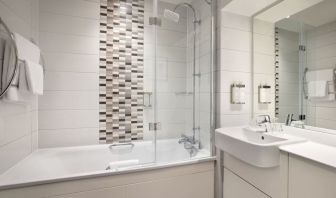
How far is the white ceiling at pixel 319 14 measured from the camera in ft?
4.09

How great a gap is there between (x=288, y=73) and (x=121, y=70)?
6.36 ft

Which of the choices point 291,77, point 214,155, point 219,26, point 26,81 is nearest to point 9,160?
point 26,81

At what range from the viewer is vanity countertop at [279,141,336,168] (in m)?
0.88

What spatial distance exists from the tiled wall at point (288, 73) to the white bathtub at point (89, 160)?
0.90 meters

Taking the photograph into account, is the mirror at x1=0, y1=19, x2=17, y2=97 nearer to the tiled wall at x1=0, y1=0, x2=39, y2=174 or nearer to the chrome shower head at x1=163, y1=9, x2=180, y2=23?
the tiled wall at x1=0, y1=0, x2=39, y2=174

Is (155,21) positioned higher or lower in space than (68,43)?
higher

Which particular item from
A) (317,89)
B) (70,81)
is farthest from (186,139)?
(70,81)

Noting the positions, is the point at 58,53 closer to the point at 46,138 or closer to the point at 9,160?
the point at 46,138

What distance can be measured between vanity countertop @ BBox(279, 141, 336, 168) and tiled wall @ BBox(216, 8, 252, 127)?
0.71m

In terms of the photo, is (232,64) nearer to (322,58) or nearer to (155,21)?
(322,58)

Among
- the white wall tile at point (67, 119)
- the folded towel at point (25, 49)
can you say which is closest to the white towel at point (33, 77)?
the folded towel at point (25, 49)

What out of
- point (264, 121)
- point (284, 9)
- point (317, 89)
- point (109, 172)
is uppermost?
point (284, 9)

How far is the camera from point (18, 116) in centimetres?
159

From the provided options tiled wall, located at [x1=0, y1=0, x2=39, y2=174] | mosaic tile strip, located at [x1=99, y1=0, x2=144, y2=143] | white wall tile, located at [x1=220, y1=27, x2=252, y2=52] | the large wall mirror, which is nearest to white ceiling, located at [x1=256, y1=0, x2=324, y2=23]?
the large wall mirror
